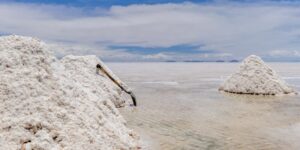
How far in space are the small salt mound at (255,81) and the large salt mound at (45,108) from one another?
13.8 meters

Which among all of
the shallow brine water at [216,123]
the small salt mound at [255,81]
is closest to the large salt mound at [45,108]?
the shallow brine water at [216,123]

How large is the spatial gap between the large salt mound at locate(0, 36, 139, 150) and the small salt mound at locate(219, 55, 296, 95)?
13.8 metres

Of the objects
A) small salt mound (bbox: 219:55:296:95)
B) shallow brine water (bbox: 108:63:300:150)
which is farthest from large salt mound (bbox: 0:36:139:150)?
small salt mound (bbox: 219:55:296:95)

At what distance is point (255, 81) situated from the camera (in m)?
21.6

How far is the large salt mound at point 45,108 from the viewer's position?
6492 mm

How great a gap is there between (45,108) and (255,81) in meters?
16.6

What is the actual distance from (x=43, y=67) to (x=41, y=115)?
136 cm

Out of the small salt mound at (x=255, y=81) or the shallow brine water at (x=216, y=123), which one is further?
the small salt mound at (x=255, y=81)

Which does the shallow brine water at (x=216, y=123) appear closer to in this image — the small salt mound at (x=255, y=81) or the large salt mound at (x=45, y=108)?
the large salt mound at (x=45, y=108)

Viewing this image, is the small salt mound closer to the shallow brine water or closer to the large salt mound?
the shallow brine water

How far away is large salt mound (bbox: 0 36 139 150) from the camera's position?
649 centimetres

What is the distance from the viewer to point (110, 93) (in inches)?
582

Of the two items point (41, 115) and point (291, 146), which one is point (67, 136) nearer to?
point (41, 115)

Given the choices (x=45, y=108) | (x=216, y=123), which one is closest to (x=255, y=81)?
(x=216, y=123)
